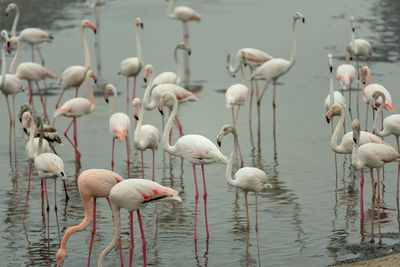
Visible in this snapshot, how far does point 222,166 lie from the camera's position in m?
11.8

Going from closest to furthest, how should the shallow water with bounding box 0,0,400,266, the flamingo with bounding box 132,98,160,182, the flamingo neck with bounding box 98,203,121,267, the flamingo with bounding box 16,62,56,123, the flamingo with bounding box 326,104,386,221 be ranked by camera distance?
the flamingo neck with bounding box 98,203,121,267 → the shallow water with bounding box 0,0,400,266 → the flamingo with bounding box 326,104,386,221 → the flamingo with bounding box 132,98,160,182 → the flamingo with bounding box 16,62,56,123

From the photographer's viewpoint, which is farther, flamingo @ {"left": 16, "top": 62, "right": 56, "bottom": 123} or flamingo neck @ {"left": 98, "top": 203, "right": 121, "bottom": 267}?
flamingo @ {"left": 16, "top": 62, "right": 56, "bottom": 123}

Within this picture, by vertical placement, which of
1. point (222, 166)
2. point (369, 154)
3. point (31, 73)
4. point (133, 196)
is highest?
point (31, 73)

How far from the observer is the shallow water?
828 cm

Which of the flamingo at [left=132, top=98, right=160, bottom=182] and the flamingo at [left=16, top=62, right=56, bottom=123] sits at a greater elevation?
the flamingo at [left=16, top=62, right=56, bottom=123]

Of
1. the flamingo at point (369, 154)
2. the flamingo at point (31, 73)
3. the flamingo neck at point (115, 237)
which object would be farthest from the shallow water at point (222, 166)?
the flamingo at point (31, 73)

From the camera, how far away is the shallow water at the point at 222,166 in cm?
828

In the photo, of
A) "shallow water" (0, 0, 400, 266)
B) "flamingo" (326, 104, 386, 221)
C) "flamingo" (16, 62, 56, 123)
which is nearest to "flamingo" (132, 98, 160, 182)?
"shallow water" (0, 0, 400, 266)

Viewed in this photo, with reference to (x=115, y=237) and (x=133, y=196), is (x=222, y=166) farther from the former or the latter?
(x=115, y=237)

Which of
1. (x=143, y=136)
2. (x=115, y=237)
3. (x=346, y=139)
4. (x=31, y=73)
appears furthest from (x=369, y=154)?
(x=31, y=73)

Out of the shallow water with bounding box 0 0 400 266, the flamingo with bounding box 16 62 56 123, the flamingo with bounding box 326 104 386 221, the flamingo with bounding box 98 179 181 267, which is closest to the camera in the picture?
the flamingo with bounding box 98 179 181 267

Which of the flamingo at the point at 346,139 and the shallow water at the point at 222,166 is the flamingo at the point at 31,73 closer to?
the shallow water at the point at 222,166

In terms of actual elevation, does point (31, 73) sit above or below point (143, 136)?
above

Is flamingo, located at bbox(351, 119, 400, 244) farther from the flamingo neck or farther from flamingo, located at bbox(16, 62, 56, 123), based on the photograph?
flamingo, located at bbox(16, 62, 56, 123)
